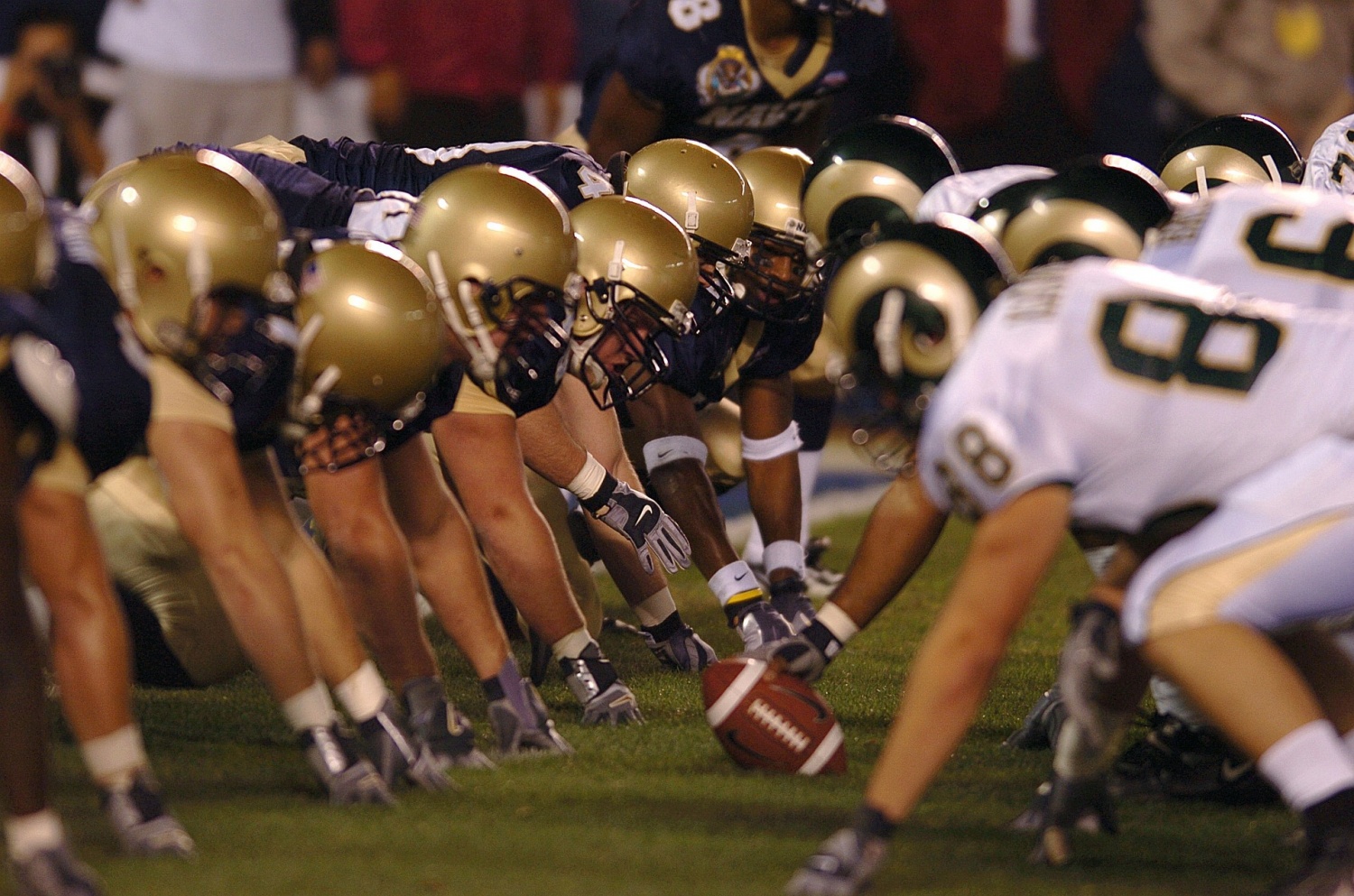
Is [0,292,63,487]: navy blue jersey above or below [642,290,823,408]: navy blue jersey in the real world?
above

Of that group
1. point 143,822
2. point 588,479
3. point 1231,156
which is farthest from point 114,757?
point 1231,156

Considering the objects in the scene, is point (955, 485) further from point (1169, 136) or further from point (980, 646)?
point (1169, 136)

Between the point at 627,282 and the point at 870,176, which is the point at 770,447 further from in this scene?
the point at 627,282

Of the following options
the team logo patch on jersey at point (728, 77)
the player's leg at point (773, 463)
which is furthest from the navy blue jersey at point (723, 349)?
the team logo patch on jersey at point (728, 77)

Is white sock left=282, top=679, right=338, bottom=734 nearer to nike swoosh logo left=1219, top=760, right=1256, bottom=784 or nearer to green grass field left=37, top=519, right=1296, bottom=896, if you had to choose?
green grass field left=37, top=519, right=1296, bottom=896

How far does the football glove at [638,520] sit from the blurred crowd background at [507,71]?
453cm

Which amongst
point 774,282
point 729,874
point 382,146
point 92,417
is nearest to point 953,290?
point 729,874

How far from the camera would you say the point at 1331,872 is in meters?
2.83

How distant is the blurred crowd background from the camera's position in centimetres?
857

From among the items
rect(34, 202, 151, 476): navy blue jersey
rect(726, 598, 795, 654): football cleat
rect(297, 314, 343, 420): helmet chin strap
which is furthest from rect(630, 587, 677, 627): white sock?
rect(34, 202, 151, 476): navy blue jersey

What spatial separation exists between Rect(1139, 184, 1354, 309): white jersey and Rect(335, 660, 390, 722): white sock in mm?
1657

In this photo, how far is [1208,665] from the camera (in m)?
2.82

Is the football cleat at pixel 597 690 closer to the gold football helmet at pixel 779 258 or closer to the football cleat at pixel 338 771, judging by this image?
the football cleat at pixel 338 771

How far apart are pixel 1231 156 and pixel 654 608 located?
191 centimetres
